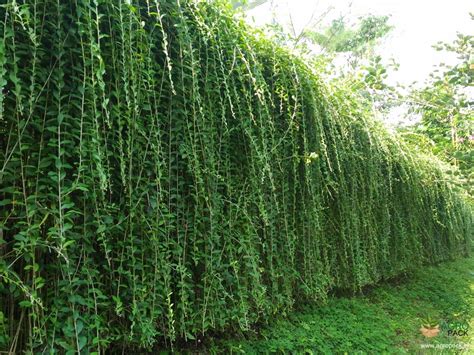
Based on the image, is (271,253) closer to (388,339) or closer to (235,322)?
(235,322)

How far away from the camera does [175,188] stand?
190cm

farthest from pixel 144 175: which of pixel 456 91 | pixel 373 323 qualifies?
pixel 373 323

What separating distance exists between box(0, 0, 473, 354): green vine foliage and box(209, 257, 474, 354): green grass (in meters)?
0.19

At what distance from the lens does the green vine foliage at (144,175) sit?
1.40m

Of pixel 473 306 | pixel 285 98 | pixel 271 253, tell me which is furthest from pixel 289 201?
pixel 473 306

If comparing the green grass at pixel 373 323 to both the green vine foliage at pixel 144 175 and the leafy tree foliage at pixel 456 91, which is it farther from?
the leafy tree foliage at pixel 456 91

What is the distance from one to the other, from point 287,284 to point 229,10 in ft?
6.65

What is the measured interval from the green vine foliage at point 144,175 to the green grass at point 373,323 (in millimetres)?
189

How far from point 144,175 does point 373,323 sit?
9.65ft

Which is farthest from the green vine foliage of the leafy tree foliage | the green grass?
the leafy tree foliage

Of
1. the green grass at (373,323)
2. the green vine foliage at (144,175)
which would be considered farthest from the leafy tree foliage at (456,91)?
the green grass at (373,323)

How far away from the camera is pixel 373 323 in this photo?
3537mm

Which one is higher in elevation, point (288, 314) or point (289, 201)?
point (289, 201)

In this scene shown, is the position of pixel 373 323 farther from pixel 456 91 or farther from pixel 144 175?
pixel 144 175
